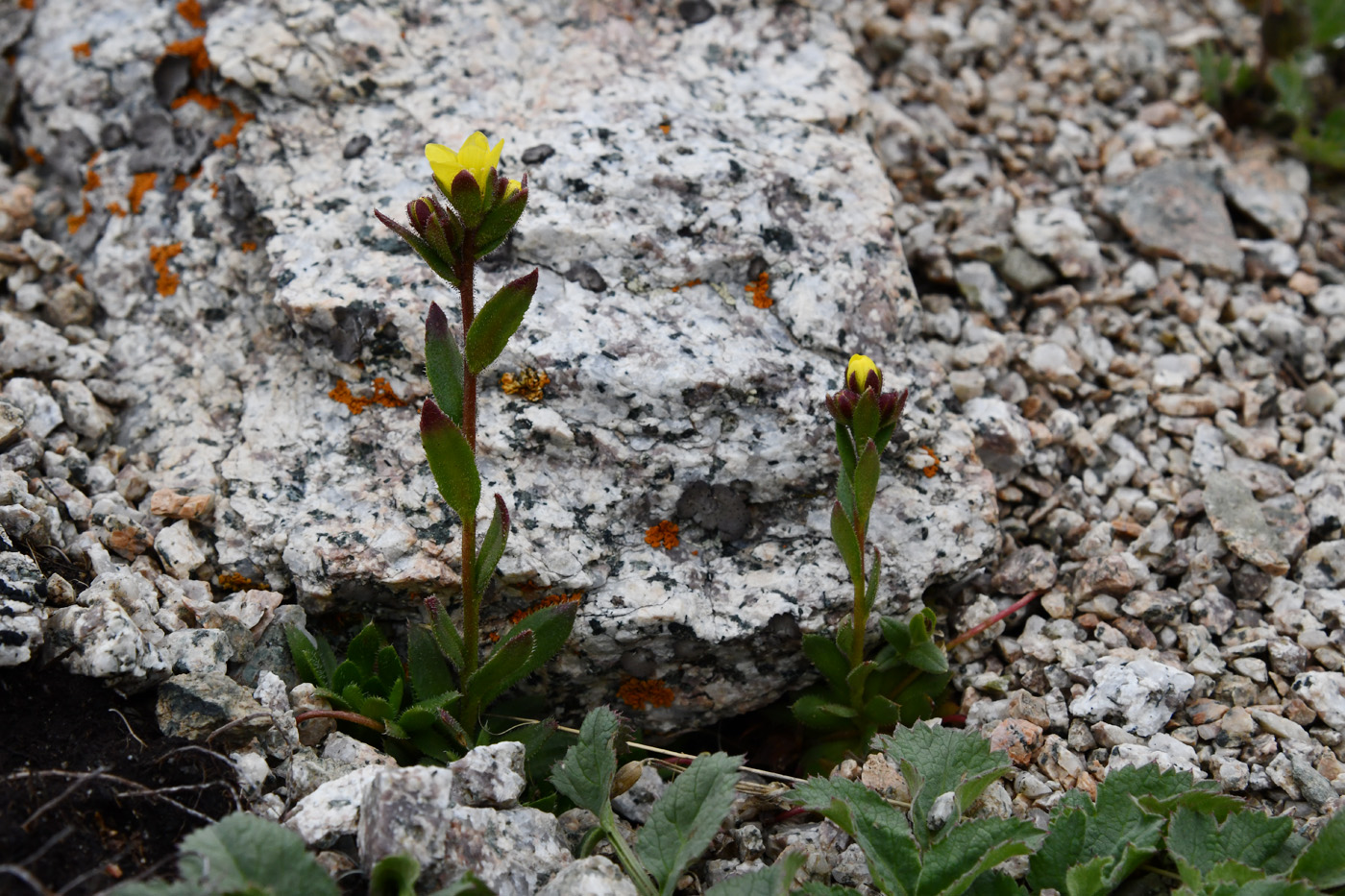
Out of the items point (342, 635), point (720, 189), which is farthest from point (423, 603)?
point (720, 189)

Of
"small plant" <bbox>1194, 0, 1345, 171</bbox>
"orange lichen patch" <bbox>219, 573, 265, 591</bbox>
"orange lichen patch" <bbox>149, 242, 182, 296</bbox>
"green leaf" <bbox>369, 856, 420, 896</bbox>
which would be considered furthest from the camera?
"small plant" <bbox>1194, 0, 1345, 171</bbox>

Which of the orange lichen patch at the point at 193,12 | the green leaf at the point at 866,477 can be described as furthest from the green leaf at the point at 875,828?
the orange lichen patch at the point at 193,12

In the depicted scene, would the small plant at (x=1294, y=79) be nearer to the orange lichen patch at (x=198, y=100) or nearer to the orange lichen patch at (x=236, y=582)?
the orange lichen patch at (x=198, y=100)

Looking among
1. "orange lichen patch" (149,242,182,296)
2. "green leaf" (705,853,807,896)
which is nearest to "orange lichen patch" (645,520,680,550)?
"green leaf" (705,853,807,896)

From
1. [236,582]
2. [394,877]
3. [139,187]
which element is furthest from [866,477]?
[139,187]

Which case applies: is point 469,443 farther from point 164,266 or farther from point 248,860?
point 164,266

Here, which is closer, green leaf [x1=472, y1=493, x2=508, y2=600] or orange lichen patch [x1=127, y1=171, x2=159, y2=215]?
green leaf [x1=472, y1=493, x2=508, y2=600]

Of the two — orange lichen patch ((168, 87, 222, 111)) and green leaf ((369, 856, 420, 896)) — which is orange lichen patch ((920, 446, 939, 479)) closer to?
green leaf ((369, 856, 420, 896))
